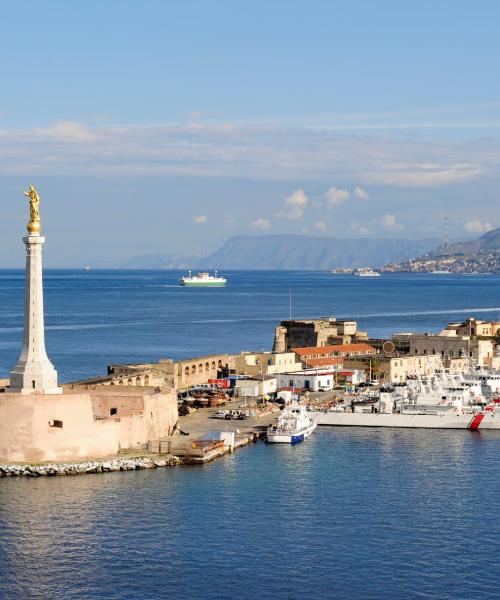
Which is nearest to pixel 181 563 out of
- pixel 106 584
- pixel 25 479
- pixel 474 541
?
pixel 106 584

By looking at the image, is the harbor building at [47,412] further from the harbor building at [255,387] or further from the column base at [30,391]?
the harbor building at [255,387]

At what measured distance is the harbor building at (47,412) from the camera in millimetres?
44312

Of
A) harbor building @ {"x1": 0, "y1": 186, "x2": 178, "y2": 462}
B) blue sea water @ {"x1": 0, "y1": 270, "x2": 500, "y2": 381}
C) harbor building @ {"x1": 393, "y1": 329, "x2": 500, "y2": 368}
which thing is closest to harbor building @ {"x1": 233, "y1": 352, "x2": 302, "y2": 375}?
harbor building @ {"x1": 393, "y1": 329, "x2": 500, "y2": 368}

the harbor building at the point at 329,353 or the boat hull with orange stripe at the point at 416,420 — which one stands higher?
the harbor building at the point at 329,353

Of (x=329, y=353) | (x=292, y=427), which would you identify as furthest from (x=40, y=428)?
(x=329, y=353)

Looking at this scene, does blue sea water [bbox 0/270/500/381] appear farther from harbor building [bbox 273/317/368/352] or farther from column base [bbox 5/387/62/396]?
column base [bbox 5/387/62/396]

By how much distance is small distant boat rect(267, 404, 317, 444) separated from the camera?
170 feet

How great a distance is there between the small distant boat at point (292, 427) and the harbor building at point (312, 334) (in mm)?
26970

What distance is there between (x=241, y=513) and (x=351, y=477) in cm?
697

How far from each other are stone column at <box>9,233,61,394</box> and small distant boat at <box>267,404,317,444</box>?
33.7 ft

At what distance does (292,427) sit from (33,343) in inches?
495

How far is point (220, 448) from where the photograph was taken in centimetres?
4844

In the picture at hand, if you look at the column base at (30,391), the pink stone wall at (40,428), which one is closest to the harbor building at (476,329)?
the column base at (30,391)

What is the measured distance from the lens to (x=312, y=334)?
8294 centimetres
